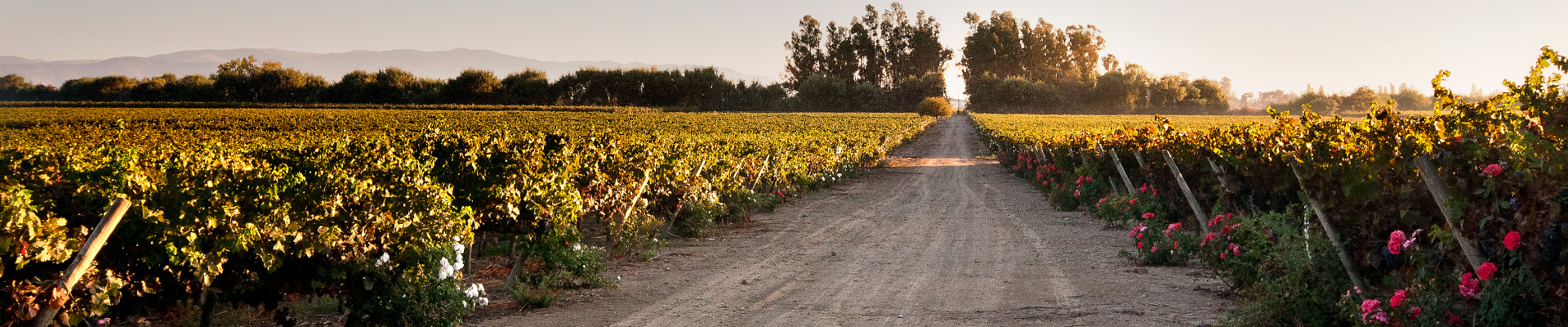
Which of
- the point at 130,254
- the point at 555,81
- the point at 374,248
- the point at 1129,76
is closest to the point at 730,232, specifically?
the point at 374,248

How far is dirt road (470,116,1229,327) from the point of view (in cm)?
651

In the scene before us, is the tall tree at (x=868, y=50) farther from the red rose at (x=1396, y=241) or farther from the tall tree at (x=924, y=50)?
the red rose at (x=1396, y=241)

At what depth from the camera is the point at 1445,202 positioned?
427 centimetres

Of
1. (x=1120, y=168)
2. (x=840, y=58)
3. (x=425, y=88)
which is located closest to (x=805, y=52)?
(x=840, y=58)

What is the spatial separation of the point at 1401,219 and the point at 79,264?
→ 6.50 metres

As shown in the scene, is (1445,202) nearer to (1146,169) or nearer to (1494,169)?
(1494,169)

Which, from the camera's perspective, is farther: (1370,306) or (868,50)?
(868,50)

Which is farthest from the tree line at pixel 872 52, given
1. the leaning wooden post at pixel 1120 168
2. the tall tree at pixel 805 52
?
the leaning wooden post at pixel 1120 168

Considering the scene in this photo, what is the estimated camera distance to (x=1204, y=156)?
9633 mm

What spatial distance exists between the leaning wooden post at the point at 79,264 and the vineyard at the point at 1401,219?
19.3 feet

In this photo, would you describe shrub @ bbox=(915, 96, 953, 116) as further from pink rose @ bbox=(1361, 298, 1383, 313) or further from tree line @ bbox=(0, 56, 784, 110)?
pink rose @ bbox=(1361, 298, 1383, 313)

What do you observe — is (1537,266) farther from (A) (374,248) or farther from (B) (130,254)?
(B) (130,254)

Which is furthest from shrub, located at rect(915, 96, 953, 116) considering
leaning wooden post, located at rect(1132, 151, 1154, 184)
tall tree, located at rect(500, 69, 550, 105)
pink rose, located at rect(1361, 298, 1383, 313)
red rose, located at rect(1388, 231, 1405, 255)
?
pink rose, located at rect(1361, 298, 1383, 313)

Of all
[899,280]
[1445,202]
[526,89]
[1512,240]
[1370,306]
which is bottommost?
[899,280]
